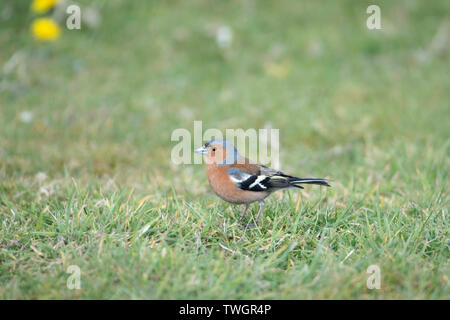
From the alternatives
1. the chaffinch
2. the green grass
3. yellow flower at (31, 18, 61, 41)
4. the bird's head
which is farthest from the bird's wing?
yellow flower at (31, 18, 61, 41)

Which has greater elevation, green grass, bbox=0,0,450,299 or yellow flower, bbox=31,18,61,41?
yellow flower, bbox=31,18,61,41

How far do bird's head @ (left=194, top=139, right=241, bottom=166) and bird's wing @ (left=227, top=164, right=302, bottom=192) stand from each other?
0.11 metres

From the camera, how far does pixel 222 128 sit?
6.94 meters

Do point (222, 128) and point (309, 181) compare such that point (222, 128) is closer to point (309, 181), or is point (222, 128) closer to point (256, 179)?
point (256, 179)

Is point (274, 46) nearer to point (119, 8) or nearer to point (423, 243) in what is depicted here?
point (119, 8)

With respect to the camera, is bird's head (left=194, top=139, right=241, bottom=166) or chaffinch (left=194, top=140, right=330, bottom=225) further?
bird's head (left=194, top=139, right=241, bottom=166)

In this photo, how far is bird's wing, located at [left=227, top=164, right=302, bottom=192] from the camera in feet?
13.3

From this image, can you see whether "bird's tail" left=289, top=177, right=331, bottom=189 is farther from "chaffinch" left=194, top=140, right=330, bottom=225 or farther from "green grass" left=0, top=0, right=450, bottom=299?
"green grass" left=0, top=0, right=450, bottom=299

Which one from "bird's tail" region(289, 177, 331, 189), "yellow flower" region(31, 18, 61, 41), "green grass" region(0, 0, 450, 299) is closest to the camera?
"green grass" region(0, 0, 450, 299)

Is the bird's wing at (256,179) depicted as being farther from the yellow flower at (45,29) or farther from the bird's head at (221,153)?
the yellow flower at (45,29)

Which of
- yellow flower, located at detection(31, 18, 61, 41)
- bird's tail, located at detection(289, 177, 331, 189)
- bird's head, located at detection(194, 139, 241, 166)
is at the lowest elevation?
bird's tail, located at detection(289, 177, 331, 189)

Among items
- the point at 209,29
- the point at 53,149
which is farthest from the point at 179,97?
the point at 53,149

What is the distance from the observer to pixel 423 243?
3633mm
